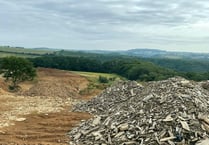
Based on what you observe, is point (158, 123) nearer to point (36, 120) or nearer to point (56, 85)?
point (36, 120)

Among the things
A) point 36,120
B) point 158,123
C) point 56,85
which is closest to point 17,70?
point 56,85

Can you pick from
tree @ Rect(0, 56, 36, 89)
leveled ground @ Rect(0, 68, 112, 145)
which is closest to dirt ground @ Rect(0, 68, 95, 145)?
leveled ground @ Rect(0, 68, 112, 145)

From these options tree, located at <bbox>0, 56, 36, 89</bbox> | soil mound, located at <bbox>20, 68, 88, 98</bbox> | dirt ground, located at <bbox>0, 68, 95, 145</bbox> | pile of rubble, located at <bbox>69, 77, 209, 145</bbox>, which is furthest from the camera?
tree, located at <bbox>0, 56, 36, 89</bbox>

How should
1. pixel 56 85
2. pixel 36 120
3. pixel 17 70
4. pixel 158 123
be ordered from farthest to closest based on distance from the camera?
pixel 17 70
pixel 56 85
pixel 36 120
pixel 158 123

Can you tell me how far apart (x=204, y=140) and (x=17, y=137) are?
20.0 ft

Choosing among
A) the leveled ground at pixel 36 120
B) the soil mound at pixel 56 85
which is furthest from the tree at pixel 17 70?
the leveled ground at pixel 36 120

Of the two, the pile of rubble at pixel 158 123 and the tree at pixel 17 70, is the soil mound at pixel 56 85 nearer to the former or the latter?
the tree at pixel 17 70

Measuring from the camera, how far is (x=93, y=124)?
13.0 meters

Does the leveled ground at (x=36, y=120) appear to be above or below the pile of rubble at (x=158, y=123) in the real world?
below

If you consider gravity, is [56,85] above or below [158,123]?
below

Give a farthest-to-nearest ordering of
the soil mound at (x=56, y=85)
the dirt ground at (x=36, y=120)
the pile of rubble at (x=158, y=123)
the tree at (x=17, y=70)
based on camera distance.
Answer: the tree at (x=17, y=70) → the soil mound at (x=56, y=85) → the dirt ground at (x=36, y=120) → the pile of rubble at (x=158, y=123)

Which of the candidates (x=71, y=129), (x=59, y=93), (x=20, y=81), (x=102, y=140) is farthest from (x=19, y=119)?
(x=20, y=81)

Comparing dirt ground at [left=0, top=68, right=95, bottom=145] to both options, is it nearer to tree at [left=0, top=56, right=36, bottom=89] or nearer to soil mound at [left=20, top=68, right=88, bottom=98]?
soil mound at [left=20, top=68, right=88, bottom=98]

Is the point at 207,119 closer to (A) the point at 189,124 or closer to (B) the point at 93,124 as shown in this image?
(A) the point at 189,124
